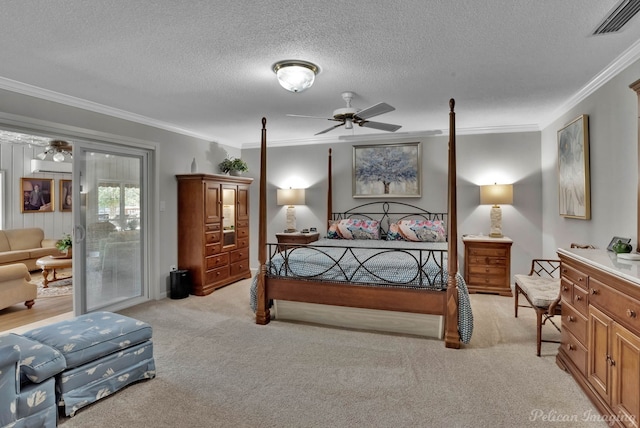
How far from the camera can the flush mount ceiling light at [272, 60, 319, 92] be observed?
9.70 feet

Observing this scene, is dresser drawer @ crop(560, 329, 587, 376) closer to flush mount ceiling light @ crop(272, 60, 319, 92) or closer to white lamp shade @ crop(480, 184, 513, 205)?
white lamp shade @ crop(480, 184, 513, 205)

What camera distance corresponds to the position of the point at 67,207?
7957 millimetres

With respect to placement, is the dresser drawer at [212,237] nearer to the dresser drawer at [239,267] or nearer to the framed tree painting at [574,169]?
the dresser drawer at [239,267]

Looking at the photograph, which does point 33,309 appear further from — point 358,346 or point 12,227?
point 358,346

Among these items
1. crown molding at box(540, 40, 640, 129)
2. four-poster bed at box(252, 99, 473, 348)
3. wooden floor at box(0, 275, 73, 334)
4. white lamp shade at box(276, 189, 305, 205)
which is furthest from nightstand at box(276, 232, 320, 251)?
crown molding at box(540, 40, 640, 129)

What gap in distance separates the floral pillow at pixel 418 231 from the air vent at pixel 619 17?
311 centimetres

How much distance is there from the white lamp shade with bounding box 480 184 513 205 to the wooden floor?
19.5ft

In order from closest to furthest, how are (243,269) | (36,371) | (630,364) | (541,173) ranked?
1. (630,364)
2. (36,371)
3. (541,173)
4. (243,269)

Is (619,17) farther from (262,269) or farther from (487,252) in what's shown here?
(262,269)

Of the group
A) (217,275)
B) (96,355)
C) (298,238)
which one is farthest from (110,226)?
(298,238)

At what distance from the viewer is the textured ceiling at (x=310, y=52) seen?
2184 millimetres

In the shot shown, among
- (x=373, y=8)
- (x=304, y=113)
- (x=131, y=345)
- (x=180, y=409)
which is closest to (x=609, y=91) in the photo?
(x=373, y=8)

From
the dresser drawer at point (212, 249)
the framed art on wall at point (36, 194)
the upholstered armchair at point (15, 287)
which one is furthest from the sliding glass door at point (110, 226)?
the framed art on wall at point (36, 194)

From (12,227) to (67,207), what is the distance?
1.08m
